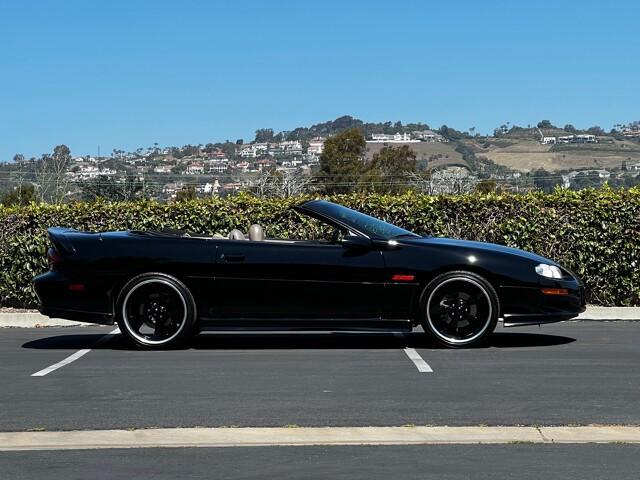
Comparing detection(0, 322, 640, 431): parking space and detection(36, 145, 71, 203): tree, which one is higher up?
detection(36, 145, 71, 203): tree

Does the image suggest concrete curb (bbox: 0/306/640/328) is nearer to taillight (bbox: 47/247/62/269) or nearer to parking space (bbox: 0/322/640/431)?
parking space (bbox: 0/322/640/431)

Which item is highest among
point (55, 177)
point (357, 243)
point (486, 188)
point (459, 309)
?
point (55, 177)

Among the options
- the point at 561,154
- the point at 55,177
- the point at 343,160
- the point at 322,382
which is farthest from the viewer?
the point at 561,154

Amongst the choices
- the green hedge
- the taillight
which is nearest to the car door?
the taillight

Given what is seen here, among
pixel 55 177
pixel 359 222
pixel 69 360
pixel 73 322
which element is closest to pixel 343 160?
pixel 55 177

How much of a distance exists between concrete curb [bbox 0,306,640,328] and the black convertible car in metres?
3.02

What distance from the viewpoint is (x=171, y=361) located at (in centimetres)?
959

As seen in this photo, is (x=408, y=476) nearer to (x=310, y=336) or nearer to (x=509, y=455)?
(x=509, y=455)

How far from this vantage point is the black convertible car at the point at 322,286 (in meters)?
10.1

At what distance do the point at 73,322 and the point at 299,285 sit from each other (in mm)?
4294

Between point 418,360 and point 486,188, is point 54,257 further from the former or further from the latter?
point 486,188

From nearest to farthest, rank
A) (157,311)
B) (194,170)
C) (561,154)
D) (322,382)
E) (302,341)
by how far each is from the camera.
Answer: (322,382), (157,311), (302,341), (194,170), (561,154)

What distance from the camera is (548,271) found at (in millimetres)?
10164

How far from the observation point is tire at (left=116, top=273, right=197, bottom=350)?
33.3ft
